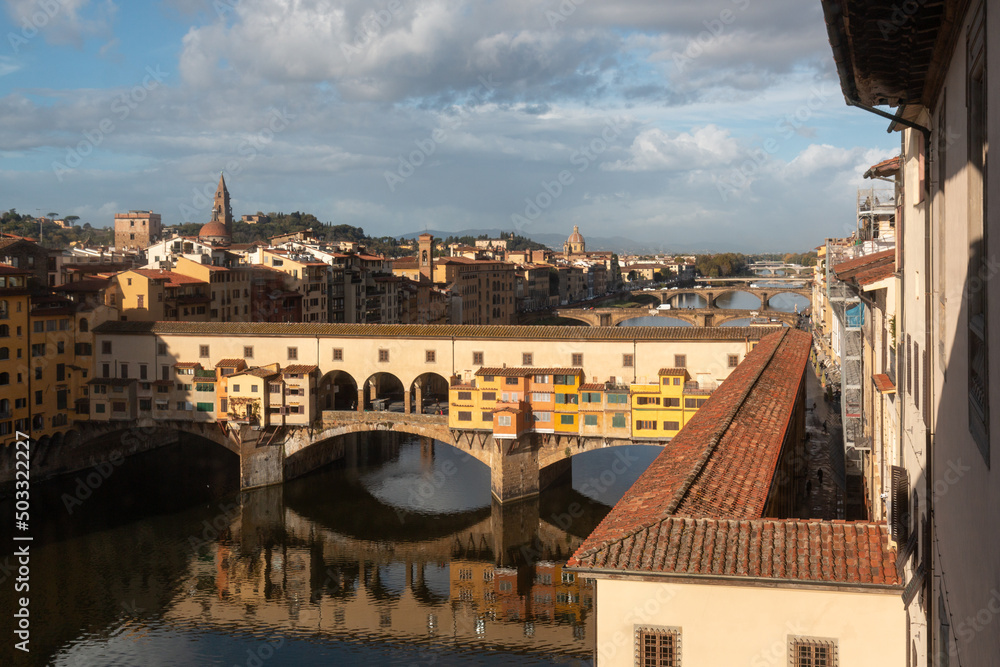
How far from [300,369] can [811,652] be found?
26.1m

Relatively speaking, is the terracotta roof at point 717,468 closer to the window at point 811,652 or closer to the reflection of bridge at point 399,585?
the window at point 811,652

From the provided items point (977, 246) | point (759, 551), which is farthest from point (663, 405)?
point (977, 246)

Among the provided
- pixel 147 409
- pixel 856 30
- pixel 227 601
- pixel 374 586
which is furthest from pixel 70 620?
pixel 856 30

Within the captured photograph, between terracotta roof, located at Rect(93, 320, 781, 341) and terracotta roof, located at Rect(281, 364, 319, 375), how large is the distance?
1.19 meters

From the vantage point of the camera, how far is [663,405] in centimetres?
2991

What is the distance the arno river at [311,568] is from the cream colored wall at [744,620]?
9307 millimetres

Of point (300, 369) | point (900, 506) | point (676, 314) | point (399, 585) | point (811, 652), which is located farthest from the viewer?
point (676, 314)

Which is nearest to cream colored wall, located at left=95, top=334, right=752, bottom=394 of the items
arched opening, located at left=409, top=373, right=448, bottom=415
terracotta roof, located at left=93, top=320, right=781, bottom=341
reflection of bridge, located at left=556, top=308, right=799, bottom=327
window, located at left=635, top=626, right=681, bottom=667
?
terracotta roof, located at left=93, top=320, right=781, bottom=341

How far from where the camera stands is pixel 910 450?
8211 mm

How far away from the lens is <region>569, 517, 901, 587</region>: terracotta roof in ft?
26.9

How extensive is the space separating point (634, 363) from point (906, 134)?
22.6 meters

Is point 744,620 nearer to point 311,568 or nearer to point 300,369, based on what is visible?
point 311,568

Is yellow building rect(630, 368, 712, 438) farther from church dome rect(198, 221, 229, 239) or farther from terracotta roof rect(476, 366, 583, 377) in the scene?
church dome rect(198, 221, 229, 239)

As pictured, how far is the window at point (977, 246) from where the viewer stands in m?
3.88
